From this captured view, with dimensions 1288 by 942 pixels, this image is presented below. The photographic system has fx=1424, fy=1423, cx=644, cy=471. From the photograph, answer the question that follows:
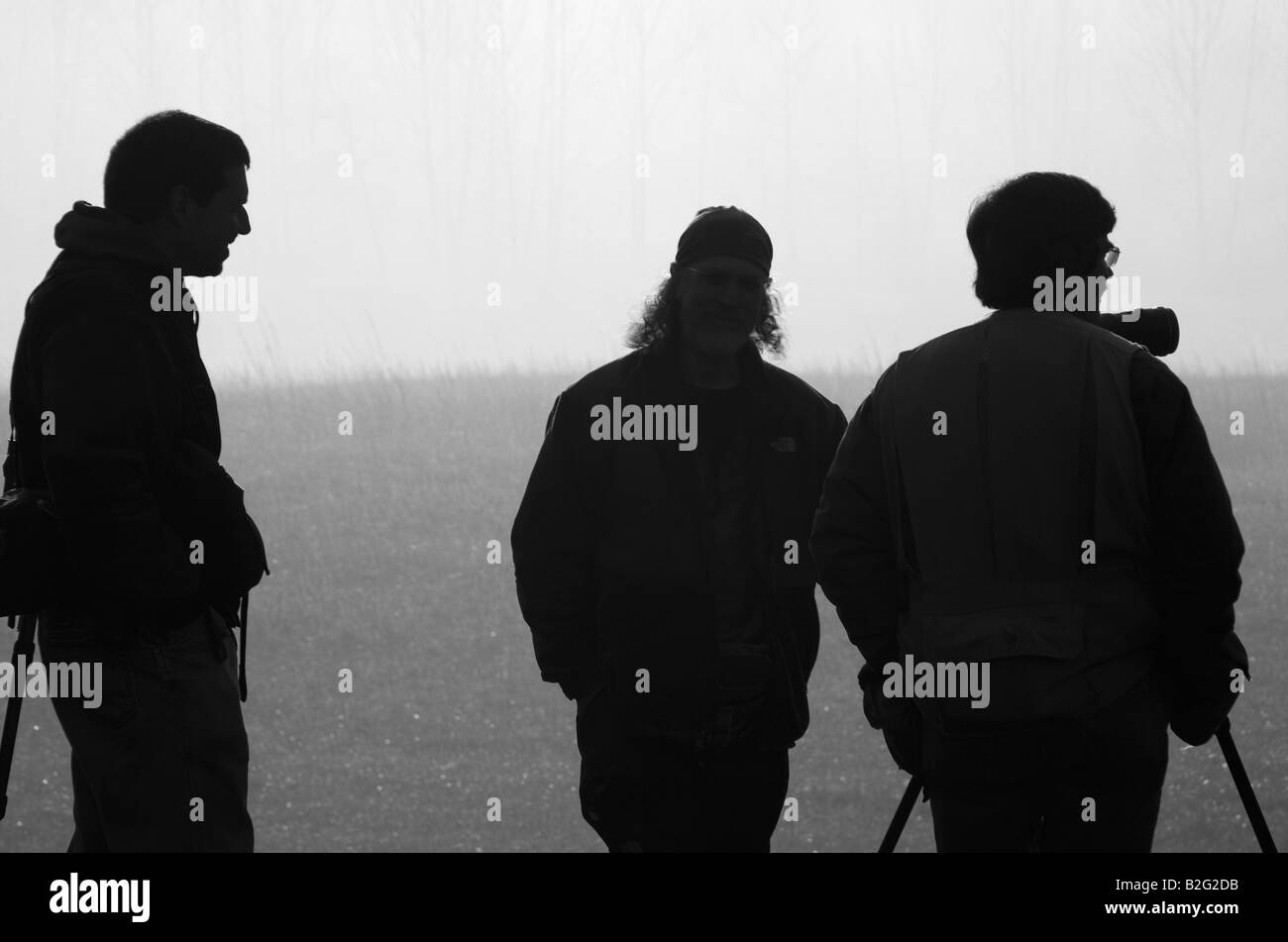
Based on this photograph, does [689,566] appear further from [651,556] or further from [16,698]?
[16,698]

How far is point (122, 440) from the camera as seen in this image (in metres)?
2.92

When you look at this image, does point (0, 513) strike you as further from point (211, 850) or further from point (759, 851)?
point (759, 851)

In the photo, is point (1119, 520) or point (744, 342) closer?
point (1119, 520)

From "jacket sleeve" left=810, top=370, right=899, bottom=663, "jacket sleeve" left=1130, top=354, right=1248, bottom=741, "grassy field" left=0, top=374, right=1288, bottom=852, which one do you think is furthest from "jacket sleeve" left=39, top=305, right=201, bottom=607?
"grassy field" left=0, top=374, right=1288, bottom=852

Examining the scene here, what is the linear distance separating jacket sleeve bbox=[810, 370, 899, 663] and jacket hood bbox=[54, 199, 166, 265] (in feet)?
5.16

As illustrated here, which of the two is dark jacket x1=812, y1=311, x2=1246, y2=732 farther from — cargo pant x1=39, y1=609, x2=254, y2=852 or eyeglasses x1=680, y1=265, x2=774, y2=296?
cargo pant x1=39, y1=609, x2=254, y2=852

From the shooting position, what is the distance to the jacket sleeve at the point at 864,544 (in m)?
3.08

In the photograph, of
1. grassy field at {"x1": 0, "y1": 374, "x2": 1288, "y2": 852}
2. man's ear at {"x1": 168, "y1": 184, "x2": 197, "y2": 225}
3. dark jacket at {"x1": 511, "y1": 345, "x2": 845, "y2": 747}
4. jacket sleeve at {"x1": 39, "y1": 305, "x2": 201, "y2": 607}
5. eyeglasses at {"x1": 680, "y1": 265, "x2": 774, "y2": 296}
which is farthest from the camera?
grassy field at {"x1": 0, "y1": 374, "x2": 1288, "y2": 852}

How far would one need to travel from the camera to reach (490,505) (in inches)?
517

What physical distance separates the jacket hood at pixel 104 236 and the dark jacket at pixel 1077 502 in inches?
66.8

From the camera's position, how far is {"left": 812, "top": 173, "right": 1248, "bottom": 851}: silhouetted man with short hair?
2.79 m
